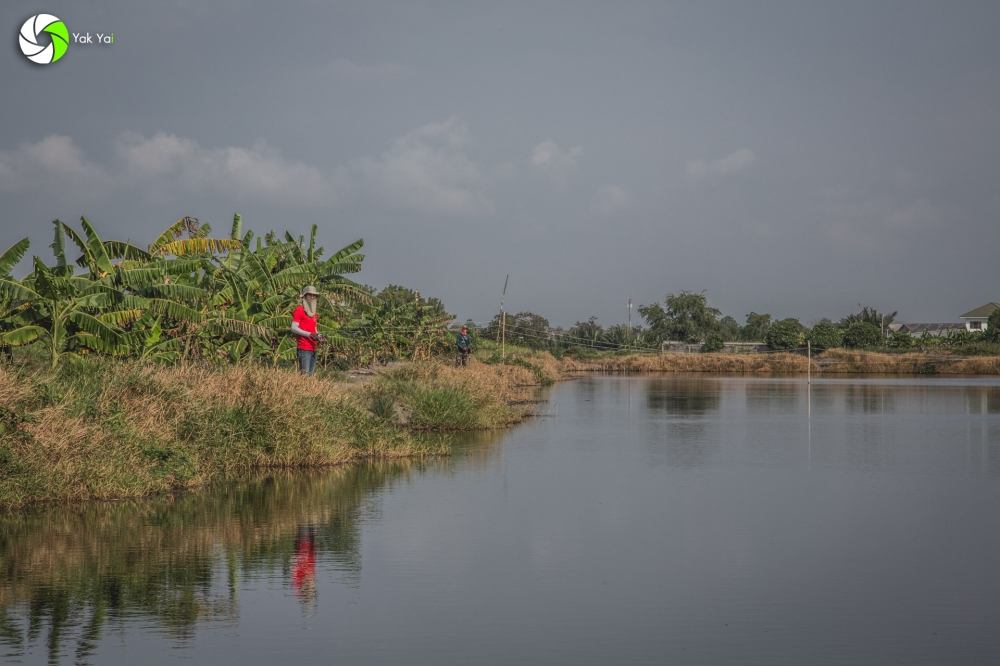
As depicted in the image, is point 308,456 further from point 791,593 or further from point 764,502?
point 791,593

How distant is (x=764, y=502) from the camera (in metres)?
14.6

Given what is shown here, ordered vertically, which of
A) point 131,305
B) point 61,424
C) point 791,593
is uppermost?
point 131,305

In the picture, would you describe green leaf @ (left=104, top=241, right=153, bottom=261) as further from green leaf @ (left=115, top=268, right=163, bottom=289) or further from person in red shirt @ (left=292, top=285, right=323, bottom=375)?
person in red shirt @ (left=292, top=285, right=323, bottom=375)

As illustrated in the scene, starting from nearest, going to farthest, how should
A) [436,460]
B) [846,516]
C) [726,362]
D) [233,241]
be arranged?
[846,516] < [436,460] < [233,241] < [726,362]

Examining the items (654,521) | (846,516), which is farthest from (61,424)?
(846,516)

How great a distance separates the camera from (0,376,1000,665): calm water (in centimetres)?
773

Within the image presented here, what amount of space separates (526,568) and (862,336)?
94242 mm

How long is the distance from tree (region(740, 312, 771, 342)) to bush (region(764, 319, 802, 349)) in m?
27.9

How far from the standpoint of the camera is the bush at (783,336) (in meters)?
100

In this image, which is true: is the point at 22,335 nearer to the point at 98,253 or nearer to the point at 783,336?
the point at 98,253

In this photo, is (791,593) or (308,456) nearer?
(791,593)

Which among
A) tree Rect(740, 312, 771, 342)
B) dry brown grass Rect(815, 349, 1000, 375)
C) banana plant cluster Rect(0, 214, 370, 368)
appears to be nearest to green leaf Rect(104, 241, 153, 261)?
banana plant cluster Rect(0, 214, 370, 368)

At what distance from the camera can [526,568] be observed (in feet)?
33.6

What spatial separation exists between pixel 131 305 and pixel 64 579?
37.5 feet
